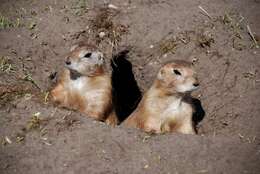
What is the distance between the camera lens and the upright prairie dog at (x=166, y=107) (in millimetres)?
7258

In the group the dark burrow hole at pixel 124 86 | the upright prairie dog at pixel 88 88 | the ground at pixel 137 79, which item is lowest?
the dark burrow hole at pixel 124 86

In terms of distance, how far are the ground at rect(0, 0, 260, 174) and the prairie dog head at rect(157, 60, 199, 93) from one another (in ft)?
2.18

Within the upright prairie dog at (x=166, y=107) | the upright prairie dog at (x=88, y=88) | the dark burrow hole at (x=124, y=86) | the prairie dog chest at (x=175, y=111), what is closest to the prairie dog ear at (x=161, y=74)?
the upright prairie dog at (x=166, y=107)

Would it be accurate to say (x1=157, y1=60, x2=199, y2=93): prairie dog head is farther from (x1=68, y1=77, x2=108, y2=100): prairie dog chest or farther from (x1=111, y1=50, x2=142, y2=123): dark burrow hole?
(x1=111, y1=50, x2=142, y2=123): dark burrow hole

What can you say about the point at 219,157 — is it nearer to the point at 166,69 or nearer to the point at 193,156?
the point at 193,156

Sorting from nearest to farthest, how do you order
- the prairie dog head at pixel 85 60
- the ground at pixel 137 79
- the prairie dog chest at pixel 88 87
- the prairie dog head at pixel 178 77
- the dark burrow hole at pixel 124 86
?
the ground at pixel 137 79
the prairie dog head at pixel 178 77
the prairie dog head at pixel 85 60
the prairie dog chest at pixel 88 87
the dark burrow hole at pixel 124 86

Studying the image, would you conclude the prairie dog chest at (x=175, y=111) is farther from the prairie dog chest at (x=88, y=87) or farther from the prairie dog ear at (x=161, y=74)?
the prairie dog chest at (x=88, y=87)

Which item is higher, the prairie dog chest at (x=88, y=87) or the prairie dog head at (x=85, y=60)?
the prairie dog head at (x=85, y=60)

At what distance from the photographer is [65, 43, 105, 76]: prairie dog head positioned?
724cm

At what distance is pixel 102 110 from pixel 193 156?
6.50 feet

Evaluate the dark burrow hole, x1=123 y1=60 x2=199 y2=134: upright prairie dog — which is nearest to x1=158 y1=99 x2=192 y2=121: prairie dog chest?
x1=123 y1=60 x2=199 y2=134: upright prairie dog

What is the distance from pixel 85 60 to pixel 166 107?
44.6 inches

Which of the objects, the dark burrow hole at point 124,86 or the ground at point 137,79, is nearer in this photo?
the ground at point 137,79

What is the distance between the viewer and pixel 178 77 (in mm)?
7188
